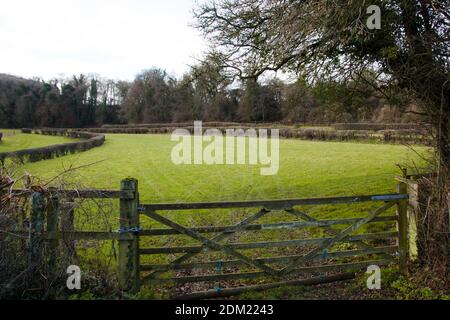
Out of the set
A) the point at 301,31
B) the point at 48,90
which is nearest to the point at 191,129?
the point at 48,90

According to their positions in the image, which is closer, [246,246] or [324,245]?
[246,246]

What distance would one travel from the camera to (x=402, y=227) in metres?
6.29

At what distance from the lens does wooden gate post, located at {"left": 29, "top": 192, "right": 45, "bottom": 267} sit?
4.83 metres

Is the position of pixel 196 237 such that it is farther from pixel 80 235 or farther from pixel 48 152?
pixel 48 152

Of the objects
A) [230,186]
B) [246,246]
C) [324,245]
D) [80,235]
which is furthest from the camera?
[230,186]

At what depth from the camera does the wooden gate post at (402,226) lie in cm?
622

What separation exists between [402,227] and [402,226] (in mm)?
18

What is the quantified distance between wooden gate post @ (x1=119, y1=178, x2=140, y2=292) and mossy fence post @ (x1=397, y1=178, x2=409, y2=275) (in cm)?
452

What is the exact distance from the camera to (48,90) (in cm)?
8594

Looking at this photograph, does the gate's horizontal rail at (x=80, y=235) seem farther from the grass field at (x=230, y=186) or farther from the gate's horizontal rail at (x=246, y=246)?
the gate's horizontal rail at (x=246, y=246)

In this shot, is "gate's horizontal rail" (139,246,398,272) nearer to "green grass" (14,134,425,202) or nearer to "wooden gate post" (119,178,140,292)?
"wooden gate post" (119,178,140,292)

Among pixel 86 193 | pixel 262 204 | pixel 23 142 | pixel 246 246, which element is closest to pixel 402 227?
pixel 262 204

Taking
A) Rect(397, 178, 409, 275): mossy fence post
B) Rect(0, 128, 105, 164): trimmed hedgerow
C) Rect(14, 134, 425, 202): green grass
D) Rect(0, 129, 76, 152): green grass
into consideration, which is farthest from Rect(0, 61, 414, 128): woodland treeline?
Rect(397, 178, 409, 275): mossy fence post
